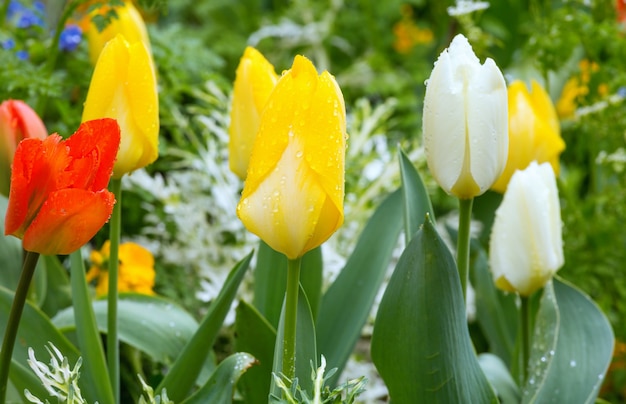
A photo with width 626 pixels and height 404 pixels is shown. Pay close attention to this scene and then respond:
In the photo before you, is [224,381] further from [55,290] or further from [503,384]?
[55,290]

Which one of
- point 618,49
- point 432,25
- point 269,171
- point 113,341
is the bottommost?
point 432,25

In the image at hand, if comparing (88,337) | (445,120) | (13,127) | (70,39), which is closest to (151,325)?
(88,337)

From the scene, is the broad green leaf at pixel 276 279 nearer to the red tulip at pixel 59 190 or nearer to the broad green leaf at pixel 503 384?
the broad green leaf at pixel 503 384

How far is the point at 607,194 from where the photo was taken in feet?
5.53

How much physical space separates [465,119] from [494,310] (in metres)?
0.60

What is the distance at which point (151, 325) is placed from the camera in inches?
47.6

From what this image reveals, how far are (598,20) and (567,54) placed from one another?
316 mm

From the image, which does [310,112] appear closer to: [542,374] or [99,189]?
[99,189]

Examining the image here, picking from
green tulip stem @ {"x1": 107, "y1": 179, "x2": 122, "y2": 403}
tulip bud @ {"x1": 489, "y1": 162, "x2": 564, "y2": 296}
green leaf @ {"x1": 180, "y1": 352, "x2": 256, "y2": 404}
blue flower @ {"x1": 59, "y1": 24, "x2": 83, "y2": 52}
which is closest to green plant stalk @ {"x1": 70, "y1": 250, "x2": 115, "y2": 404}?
green tulip stem @ {"x1": 107, "y1": 179, "x2": 122, "y2": 403}

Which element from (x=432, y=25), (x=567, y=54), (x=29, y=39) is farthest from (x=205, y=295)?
(x=432, y=25)

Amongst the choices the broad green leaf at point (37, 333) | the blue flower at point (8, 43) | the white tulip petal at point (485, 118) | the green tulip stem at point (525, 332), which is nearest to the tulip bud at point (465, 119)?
the white tulip petal at point (485, 118)

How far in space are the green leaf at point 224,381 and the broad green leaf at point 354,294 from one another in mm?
200

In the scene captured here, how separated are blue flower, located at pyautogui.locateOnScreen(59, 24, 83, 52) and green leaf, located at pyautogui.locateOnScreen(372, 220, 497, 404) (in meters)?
1.06

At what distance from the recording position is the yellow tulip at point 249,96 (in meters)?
1.01
